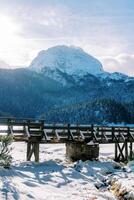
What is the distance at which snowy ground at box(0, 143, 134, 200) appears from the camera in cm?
1822

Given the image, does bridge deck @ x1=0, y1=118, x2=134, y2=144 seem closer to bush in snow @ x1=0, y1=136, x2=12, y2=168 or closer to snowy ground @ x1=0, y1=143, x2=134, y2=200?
snowy ground @ x1=0, y1=143, x2=134, y2=200

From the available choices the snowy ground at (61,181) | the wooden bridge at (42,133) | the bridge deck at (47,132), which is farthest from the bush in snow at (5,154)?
the bridge deck at (47,132)

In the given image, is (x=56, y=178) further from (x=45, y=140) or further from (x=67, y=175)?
(x=45, y=140)

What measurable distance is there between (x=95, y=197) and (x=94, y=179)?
4365 mm

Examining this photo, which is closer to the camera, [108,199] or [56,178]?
[108,199]

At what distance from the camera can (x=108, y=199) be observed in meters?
18.9

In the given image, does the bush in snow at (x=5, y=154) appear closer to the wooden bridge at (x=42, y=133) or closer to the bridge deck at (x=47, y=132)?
the wooden bridge at (x=42, y=133)

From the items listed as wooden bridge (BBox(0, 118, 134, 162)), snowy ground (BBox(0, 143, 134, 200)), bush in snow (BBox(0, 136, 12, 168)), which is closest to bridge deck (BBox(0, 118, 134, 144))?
wooden bridge (BBox(0, 118, 134, 162))

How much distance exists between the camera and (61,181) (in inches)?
854

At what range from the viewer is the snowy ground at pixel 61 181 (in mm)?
18219

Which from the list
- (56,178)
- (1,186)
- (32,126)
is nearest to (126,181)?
(56,178)

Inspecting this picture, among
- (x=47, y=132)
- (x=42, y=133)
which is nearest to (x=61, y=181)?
(x=42, y=133)

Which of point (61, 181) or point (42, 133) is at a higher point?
point (42, 133)

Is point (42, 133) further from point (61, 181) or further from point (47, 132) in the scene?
point (61, 181)
